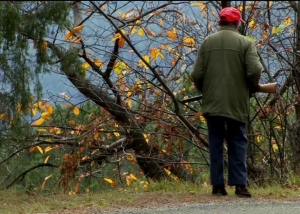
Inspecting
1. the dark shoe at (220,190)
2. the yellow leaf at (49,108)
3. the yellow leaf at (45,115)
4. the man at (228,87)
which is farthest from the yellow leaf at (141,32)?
the dark shoe at (220,190)

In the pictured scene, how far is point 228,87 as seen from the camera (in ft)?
25.5

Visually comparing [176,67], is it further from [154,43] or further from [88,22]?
[88,22]

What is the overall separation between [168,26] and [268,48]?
160 centimetres

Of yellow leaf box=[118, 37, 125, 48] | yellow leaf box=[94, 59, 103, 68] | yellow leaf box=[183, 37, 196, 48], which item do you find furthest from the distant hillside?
yellow leaf box=[183, 37, 196, 48]

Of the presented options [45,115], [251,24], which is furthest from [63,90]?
[251,24]

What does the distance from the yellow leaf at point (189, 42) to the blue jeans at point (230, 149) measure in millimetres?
2831

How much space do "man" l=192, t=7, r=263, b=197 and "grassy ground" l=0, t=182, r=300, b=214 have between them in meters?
0.34

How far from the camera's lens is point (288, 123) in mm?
10594

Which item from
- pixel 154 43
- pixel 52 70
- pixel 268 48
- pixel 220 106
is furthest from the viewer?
pixel 154 43

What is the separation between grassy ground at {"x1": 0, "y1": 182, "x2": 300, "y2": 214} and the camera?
7.43 metres

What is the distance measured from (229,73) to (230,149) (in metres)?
0.85

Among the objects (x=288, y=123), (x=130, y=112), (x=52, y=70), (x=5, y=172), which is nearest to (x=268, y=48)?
(x=288, y=123)

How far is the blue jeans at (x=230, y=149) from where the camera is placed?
7957 mm

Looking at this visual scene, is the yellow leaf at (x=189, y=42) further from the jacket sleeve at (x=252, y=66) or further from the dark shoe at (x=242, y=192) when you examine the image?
the dark shoe at (x=242, y=192)
